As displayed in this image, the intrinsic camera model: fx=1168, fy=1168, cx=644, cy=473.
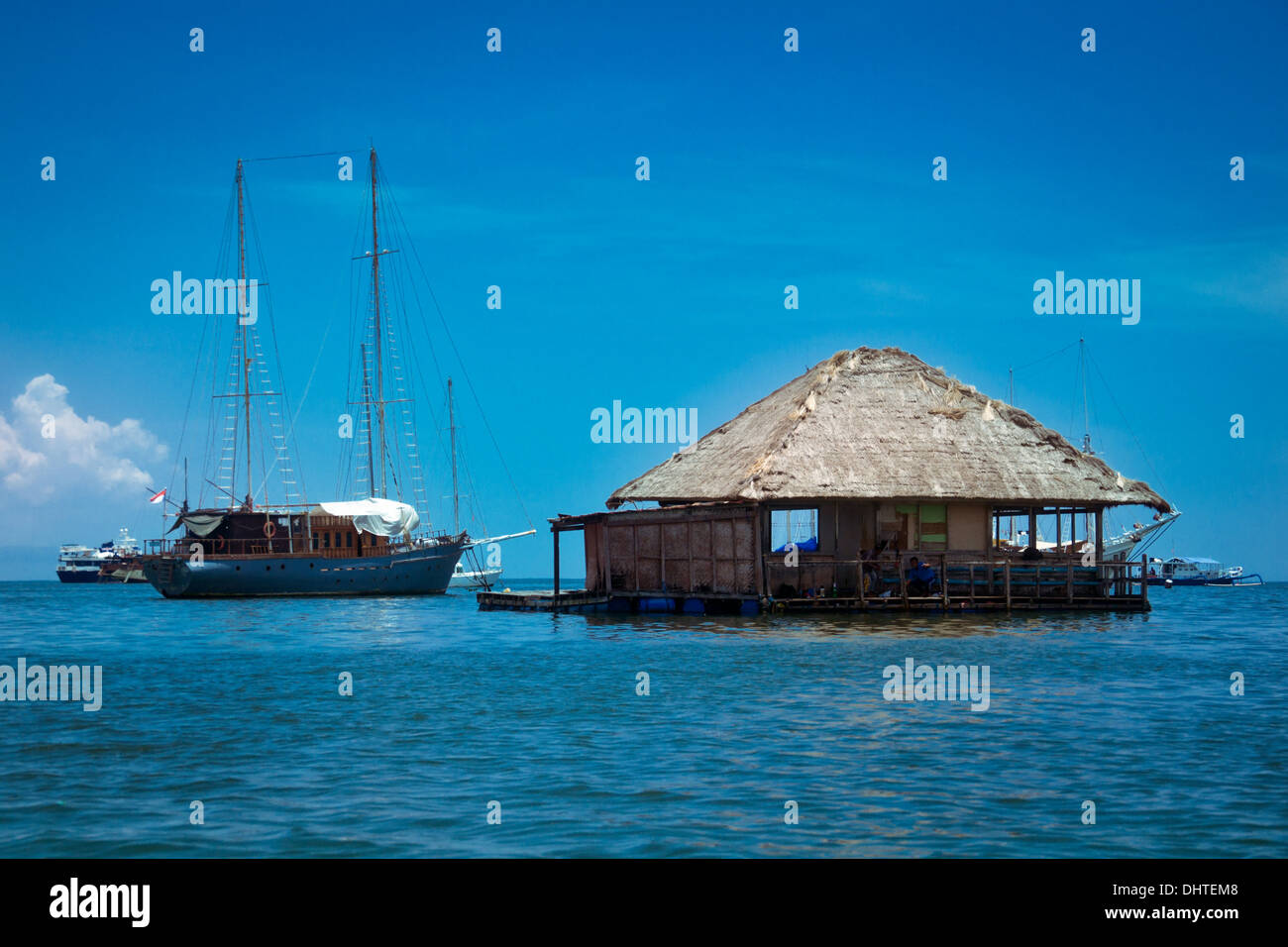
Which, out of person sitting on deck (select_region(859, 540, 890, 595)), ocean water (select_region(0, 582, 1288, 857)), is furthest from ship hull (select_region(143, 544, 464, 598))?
ocean water (select_region(0, 582, 1288, 857))

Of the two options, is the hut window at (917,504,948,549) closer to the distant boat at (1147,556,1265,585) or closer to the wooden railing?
the wooden railing

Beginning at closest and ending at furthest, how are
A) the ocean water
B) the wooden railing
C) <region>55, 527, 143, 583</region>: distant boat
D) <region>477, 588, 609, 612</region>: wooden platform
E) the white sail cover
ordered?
1. the ocean water
2. the wooden railing
3. <region>477, 588, 609, 612</region>: wooden platform
4. the white sail cover
5. <region>55, 527, 143, 583</region>: distant boat

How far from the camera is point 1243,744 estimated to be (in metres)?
14.9

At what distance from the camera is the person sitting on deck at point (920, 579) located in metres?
35.8

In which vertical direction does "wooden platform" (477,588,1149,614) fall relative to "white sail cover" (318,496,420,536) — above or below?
below

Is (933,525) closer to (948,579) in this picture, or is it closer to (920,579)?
(948,579)

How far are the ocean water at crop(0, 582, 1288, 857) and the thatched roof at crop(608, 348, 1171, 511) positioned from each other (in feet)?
28.1

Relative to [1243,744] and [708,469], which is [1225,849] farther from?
[708,469]

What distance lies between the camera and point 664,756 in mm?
13992

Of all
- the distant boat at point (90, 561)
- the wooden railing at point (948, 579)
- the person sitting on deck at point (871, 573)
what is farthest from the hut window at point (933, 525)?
the distant boat at point (90, 561)

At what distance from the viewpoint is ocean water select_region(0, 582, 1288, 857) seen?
1030cm

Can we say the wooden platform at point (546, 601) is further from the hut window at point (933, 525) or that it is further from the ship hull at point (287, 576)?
the ship hull at point (287, 576)
